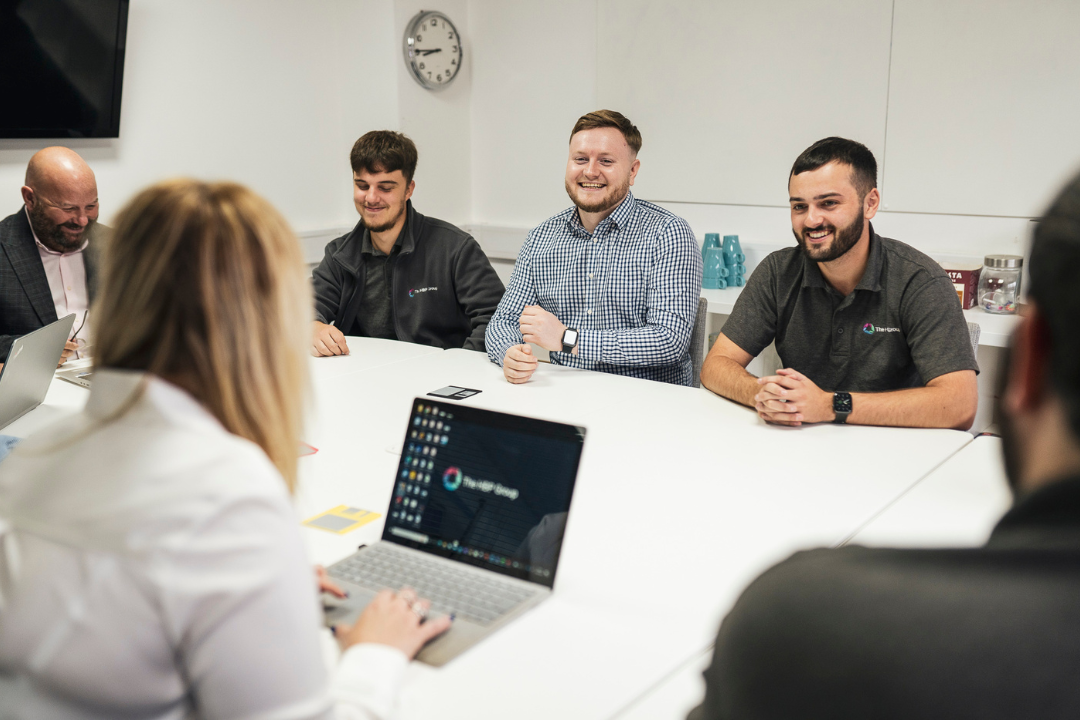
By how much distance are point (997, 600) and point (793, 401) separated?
4.83 ft

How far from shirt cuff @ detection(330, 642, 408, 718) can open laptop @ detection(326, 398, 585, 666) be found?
0.18 metres

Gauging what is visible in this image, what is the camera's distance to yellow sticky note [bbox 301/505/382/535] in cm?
146

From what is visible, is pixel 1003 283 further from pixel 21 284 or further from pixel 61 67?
pixel 61 67

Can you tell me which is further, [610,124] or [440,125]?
[440,125]

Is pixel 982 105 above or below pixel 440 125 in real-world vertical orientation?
below

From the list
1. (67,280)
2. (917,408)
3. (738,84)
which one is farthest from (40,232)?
(738,84)

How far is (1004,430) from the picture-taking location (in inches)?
20.9

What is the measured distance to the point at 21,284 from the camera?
2787 mm

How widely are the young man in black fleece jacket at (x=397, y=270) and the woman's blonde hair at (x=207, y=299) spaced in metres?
2.24

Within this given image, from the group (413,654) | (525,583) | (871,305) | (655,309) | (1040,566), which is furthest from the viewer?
(655,309)

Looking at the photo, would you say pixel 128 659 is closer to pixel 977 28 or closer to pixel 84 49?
pixel 84 49

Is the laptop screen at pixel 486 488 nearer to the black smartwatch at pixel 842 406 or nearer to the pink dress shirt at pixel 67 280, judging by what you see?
the black smartwatch at pixel 842 406

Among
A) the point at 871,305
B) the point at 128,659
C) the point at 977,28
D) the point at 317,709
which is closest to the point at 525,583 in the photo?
the point at 317,709

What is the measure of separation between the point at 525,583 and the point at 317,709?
1.68ft
